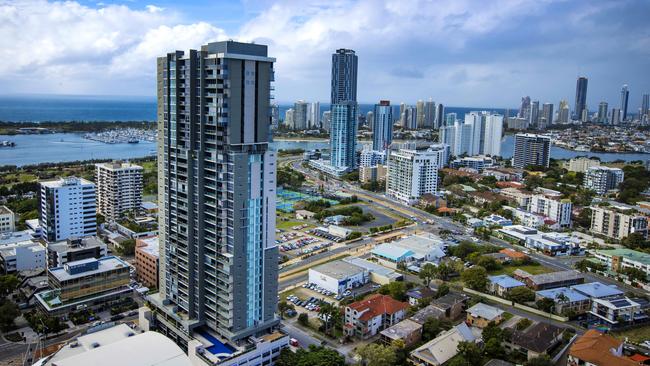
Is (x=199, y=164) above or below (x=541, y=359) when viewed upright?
above

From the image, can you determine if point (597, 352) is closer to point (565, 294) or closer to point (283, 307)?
point (565, 294)

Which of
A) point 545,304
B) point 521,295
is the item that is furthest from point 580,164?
point 545,304

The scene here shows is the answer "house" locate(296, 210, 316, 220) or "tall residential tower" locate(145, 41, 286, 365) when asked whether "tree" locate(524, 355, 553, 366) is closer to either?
"tall residential tower" locate(145, 41, 286, 365)

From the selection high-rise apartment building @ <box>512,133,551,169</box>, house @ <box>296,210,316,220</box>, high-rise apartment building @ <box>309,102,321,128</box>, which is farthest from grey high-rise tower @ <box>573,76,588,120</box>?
house @ <box>296,210,316,220</box>

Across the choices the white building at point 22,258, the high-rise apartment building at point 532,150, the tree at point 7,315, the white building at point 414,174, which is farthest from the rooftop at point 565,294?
the high-rise apartment building at point 532,150

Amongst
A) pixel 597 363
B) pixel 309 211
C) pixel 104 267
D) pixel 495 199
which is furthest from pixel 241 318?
pixel 495 199

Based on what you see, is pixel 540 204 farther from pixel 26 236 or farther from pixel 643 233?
pixel 26 236

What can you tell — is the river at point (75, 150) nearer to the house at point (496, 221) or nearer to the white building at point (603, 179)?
the house at point (496, 221)
